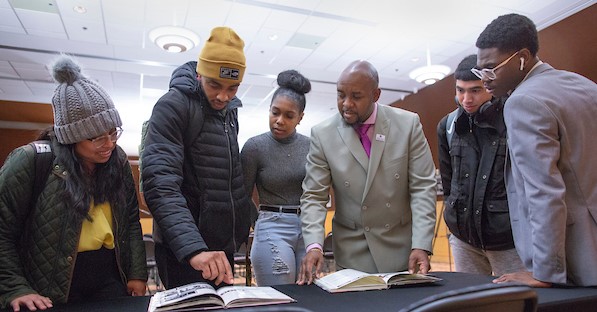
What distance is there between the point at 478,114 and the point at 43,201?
1.84 meters

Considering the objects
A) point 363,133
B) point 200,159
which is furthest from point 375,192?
point 200,159

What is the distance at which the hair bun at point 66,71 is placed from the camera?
58.1 inches

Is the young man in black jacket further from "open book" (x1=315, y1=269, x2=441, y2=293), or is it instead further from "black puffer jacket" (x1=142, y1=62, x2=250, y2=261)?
"black puffer jacket" (x1=142, y1=62, x2=250, y2=261)

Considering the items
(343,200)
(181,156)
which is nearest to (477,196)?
(343,200)

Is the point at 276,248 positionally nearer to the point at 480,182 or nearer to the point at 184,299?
the point at 184,299

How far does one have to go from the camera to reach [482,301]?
684mm

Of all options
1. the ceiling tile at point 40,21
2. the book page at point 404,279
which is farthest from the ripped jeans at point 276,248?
the ceiling tile at point 40,21

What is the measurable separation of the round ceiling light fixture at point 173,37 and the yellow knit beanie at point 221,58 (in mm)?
3953

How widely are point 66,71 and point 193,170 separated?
1.81ft

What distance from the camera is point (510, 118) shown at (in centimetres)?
136

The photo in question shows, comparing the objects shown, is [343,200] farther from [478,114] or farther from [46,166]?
[46,166]

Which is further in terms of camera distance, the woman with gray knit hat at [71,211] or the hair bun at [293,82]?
the hair bun at [293,82]

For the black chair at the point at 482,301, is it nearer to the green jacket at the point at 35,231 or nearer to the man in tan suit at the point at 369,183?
the man in tan suit at the point at 369,183

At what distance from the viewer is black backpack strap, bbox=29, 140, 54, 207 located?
4.42ft
